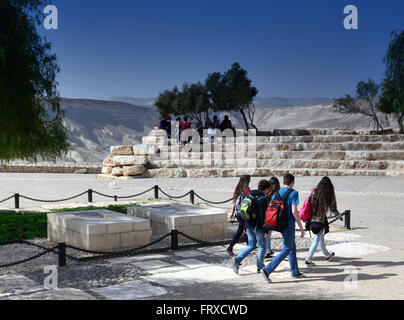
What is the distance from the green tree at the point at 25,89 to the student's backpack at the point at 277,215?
6315mm

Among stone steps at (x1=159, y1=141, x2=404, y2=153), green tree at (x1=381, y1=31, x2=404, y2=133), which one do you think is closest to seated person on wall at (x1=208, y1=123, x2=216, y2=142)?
stone steps at (x1=159, y1=141, x2=404, y2=153)

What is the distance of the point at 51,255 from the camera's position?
27.1 ft

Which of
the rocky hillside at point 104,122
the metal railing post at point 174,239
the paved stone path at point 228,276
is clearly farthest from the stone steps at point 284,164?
the rocky hillside at point 104,122

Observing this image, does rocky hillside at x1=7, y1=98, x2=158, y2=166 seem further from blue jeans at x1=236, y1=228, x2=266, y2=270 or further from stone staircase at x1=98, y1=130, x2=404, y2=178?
blue jeans at x1=236, y1=228, x2=266, y2=270

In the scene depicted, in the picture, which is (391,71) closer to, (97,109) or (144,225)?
(144,225)

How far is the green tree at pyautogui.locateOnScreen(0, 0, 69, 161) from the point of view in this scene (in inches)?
412

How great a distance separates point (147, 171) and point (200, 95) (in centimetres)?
2291

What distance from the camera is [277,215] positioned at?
647cm

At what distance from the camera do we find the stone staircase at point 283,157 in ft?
72.2

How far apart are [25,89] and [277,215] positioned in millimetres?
6939

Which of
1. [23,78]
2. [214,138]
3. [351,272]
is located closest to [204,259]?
[351,272]

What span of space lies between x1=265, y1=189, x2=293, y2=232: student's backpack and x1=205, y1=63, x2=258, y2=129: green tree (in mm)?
33924

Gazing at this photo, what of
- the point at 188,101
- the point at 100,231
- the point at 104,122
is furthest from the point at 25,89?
the point at 104,122

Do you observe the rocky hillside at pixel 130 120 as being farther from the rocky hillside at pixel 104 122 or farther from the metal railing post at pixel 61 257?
the metal railing post at pixel 61 257
